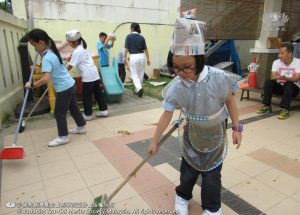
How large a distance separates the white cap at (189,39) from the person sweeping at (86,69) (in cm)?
294

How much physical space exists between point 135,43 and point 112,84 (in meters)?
1.15

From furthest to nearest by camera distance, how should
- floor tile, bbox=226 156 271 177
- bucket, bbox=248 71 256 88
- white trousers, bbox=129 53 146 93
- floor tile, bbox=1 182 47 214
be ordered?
1. white trousers, bbox=129 53 146 93
2. bucket, bbox=248 71 256 88
3. floor tile, bbox=226 156 271 177
4. floor tile, bbox=1 182 47 214

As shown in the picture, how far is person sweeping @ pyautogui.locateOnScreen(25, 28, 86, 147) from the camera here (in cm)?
339

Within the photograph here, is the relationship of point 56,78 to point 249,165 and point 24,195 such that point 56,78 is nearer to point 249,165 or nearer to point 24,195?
point 24,195

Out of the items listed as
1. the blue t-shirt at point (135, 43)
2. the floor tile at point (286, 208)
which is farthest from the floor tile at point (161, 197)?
the blue t-shirt at point (135, 43)

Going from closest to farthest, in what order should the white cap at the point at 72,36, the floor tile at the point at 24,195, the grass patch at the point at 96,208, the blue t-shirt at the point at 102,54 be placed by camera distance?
the grass patch at the point at 96,208, the floor tile at the point at 24,195, the white cap at the point at 72,36, the blue t-shirt at the point at 102,54

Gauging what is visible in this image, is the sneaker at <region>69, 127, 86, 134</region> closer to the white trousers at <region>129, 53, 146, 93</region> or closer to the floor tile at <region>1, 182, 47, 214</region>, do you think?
the floor tile at <region>1, 182, 47, 214</region>

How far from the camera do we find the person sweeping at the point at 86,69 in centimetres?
434

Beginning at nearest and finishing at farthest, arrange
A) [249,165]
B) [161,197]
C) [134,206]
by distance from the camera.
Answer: [134,206] → [161,197] → [249,165]

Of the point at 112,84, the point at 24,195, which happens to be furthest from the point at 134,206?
the point at 112,84

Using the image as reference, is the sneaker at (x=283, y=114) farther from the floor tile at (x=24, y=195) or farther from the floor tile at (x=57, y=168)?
the floor tile at (x=24, y=195)

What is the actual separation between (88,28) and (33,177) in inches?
223

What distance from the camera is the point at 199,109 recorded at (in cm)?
193

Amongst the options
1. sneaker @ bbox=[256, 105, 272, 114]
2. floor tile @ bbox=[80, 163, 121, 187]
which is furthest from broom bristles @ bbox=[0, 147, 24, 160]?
sneaker @ bbox=[256, 105, 272, 114]
